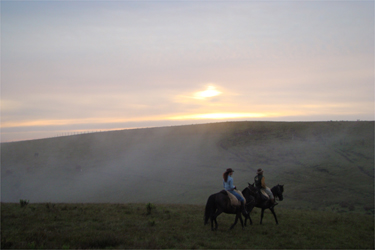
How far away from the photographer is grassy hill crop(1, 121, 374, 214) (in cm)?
3438

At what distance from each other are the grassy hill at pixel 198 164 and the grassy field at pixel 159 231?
516 inches

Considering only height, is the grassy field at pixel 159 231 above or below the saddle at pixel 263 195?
below

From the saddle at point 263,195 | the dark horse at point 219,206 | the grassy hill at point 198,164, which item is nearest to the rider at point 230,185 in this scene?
the dark horse at point 219,206

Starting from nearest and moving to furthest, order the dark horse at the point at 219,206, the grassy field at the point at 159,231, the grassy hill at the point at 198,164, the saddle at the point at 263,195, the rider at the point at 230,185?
→ the grassy field at the point at 159,231 < the dark horse at the point at 219,206 < the rider at the point at 230,185 < the saddle at the point at 263,195 < the grassy hill at the point at 198,164

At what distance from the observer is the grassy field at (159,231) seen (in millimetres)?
9008

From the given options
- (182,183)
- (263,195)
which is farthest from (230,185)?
(182,183)

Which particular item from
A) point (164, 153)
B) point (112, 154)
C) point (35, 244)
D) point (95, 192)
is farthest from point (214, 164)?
point (35, 244)

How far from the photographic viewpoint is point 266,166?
147ft

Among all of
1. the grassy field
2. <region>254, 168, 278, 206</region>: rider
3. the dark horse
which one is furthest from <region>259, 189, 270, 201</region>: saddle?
the dark horse

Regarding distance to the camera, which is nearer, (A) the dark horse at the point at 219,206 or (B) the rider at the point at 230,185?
(A) the dark horse at the point at 219,206

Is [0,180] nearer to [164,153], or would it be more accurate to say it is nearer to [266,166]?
[164,153]

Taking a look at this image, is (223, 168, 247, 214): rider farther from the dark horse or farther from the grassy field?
the grassy field

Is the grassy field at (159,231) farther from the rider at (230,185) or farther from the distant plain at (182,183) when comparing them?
the rider at (230,185)

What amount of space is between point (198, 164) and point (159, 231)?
4062cm
